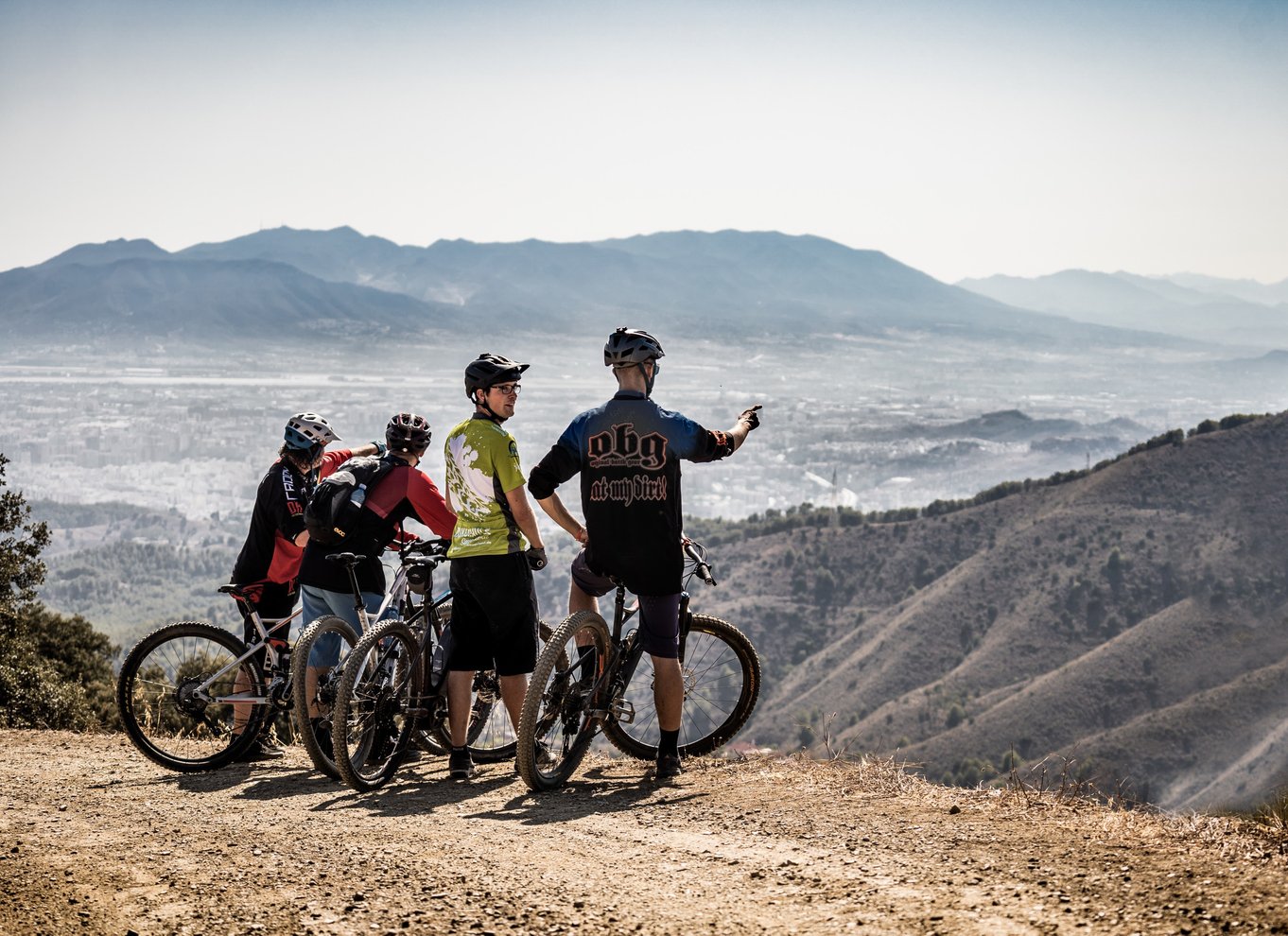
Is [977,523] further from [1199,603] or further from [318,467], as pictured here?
[318,467]

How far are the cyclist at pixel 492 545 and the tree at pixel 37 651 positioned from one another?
4.68 metres

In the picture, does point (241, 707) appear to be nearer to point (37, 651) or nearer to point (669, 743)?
point (669, 743)

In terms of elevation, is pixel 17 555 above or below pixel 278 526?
below

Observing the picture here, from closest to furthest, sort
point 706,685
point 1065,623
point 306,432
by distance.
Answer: point 706,685
point 306,432
point 1065,623

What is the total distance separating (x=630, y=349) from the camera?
5.81 m

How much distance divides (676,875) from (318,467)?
362 cm

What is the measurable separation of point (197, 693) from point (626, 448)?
9.85 ft

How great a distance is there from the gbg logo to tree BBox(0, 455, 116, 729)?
18.3ft

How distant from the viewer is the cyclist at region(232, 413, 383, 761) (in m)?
6.84

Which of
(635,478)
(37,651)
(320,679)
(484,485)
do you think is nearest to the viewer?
(635,478)

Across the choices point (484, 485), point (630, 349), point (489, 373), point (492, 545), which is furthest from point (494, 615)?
point (630, 349)

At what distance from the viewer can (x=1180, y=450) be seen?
13200 cm

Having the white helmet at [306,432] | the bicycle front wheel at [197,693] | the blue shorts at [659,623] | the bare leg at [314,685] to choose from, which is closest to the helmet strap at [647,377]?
the blue shorts at [659,623]

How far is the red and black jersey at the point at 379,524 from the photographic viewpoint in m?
6.31
